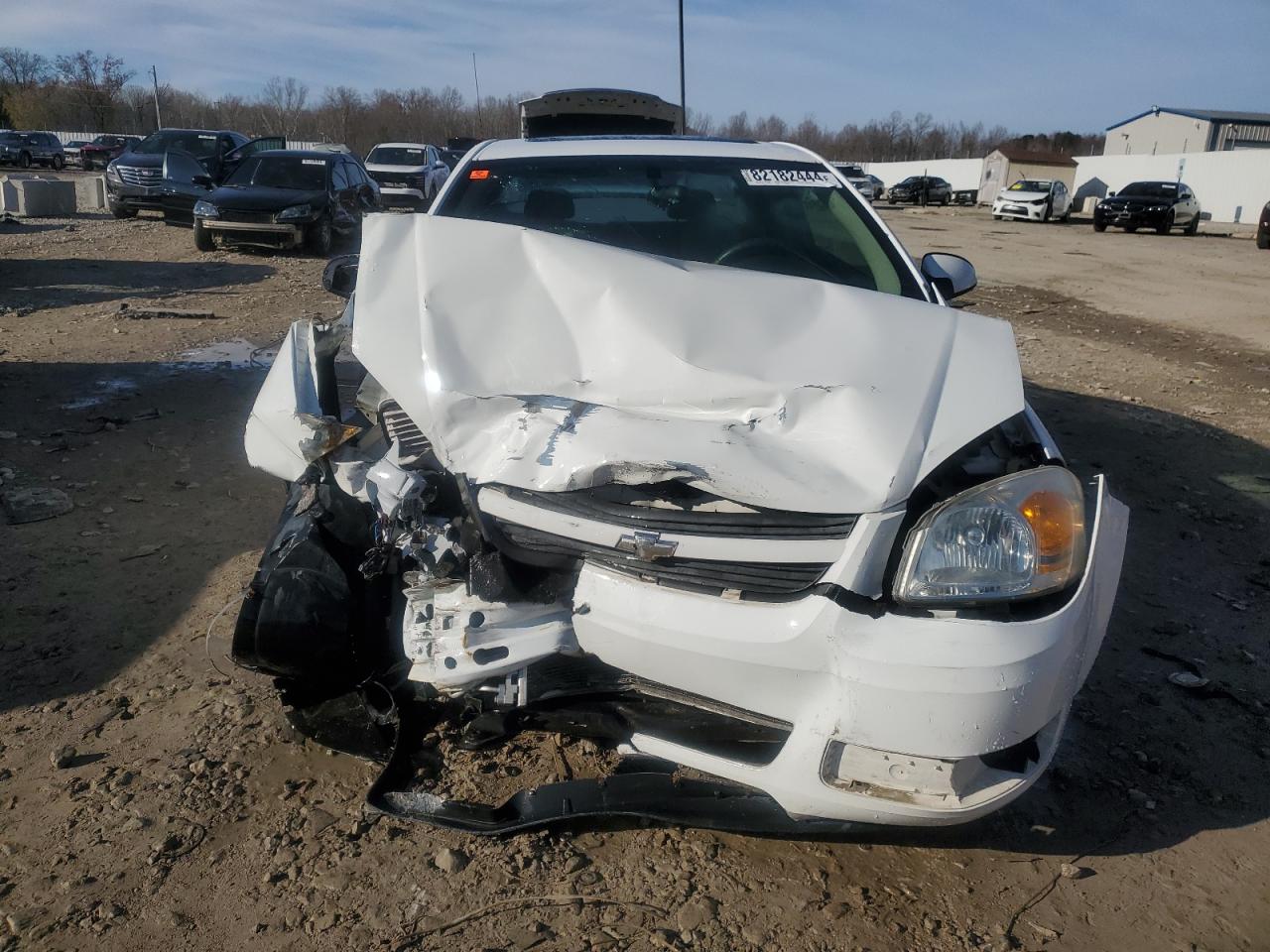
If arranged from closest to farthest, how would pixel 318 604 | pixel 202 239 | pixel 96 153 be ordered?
pixel 318 604
pixel 202 239
pixel 96 153

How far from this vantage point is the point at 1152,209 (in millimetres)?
26922

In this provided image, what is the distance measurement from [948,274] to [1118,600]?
145 centimetres

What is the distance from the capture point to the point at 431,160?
22938 mm

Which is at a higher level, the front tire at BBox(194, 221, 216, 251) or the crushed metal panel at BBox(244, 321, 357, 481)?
the front tire at BBox(194, 221, 216, 251)

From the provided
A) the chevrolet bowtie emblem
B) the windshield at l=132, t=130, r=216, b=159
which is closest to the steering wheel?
the chevrolet bowtie emblem

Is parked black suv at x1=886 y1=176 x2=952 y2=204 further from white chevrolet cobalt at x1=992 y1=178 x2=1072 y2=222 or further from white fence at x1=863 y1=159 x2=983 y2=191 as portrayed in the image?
white chevrolet cobalt at x1=992 y1=178 x2=1072 y2=222

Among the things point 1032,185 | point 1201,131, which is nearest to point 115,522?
point 1032,185

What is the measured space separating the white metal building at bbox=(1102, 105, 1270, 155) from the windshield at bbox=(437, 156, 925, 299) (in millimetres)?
58363

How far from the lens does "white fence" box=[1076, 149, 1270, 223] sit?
115 feet

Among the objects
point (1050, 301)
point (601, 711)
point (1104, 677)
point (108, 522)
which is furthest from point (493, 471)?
point (1050, 301)

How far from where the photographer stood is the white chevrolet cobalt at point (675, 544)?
77.2 inches

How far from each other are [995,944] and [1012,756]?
1.35 feet

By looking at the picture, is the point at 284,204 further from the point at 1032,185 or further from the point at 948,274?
the point at 1032,185

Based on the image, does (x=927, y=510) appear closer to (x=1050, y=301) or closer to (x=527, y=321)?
(x=527, y=321)
